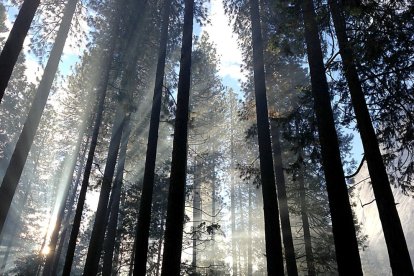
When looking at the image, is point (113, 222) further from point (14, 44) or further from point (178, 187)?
point (14, 44)

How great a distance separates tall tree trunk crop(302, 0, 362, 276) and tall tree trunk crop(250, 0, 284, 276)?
2.75 m

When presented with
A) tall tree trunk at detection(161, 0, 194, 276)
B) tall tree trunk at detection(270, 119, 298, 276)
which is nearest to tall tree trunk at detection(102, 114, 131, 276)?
tall tree trunk at detection(161, 0, 194, 276)

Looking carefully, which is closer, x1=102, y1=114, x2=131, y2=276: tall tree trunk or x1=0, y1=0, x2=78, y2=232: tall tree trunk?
x1=0, y1=0, x2=78, y2=232: tall tree trunk

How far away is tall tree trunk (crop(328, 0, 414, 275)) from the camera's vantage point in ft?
21.7

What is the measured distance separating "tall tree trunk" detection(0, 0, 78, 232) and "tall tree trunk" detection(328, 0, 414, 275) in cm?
945

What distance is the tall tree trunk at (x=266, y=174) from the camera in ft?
28.6

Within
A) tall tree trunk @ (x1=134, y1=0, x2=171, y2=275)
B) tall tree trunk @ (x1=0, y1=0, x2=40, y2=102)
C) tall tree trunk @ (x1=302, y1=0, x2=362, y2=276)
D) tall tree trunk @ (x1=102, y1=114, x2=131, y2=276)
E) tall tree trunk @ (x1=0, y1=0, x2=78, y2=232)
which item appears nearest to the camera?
tall tree trunk @ (x1=302, y1=0, x2=362, y2=276)

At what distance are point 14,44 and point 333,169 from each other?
7.36 m

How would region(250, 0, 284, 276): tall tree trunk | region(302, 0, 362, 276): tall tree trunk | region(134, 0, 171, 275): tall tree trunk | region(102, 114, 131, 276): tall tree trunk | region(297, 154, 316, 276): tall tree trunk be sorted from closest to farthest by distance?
region(302, 0, 362, 276): tall tree trunk
region(250, 0, 284, 276): tall tree trunk
region(134, 0, 171, 275): tall tree trunk
region(297, 154, 316, 276): tall tree trunk
region(102, 114, 131, 276): tall tree trunk

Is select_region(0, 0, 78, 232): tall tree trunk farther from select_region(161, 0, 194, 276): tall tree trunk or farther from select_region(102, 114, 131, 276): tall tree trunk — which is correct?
select_region(161, 0, 194, 276): tall tree trunk

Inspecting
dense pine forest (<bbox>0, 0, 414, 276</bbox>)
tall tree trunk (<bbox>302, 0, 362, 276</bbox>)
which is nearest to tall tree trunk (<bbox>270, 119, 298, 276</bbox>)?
dense pine forest (<bbox>0, 0, 414, 276</bbox>)

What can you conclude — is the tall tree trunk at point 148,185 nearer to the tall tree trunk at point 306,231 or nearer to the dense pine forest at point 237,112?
the dense pine forest at point 237,112

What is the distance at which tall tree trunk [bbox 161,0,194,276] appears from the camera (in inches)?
325

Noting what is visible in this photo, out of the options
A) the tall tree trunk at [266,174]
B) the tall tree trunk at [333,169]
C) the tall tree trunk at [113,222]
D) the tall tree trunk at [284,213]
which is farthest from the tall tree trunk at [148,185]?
the tall tree trunk at [333,169]
